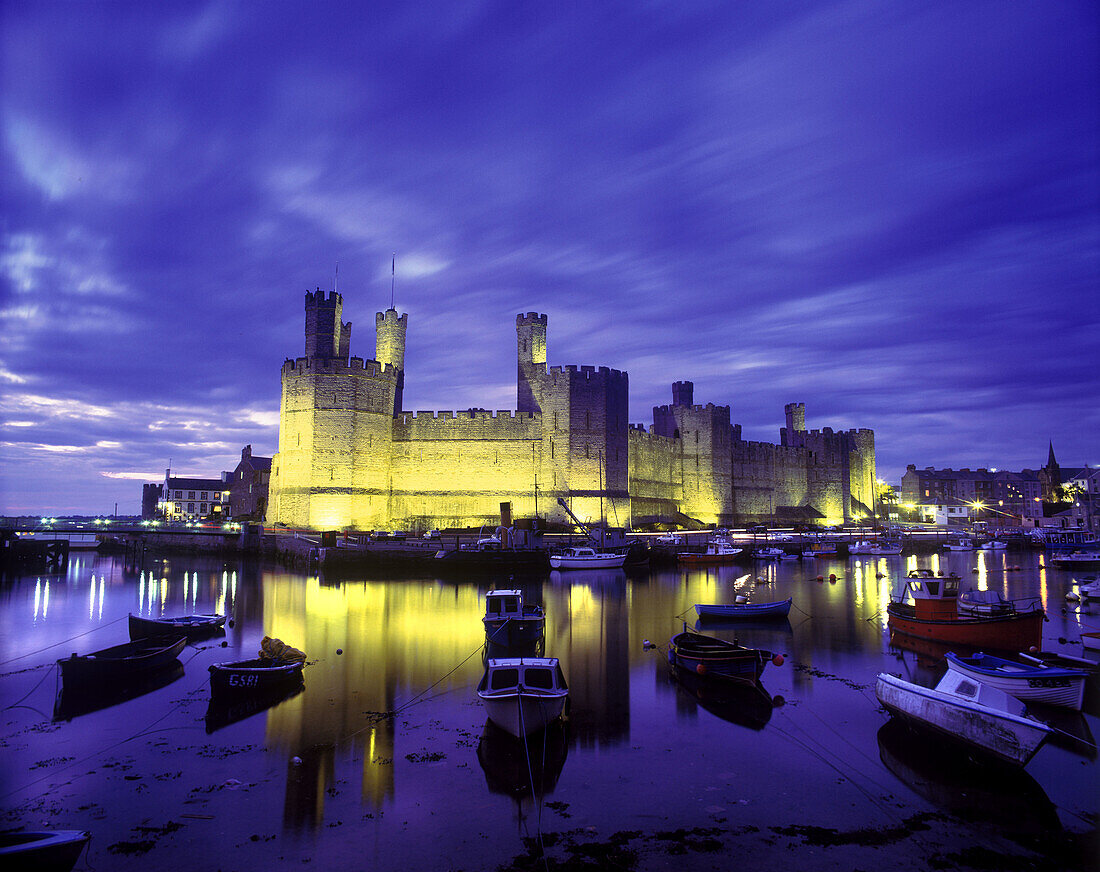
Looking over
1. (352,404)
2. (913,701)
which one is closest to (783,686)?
(913,701)

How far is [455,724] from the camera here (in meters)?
8.90

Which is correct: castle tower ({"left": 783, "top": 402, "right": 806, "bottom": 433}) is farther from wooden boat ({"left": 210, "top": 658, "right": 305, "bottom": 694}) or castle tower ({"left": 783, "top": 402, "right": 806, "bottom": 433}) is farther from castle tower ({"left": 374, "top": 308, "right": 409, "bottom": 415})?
wooden boat ({"left": 210, "top": 658, "right": 305, "bottom": 694})

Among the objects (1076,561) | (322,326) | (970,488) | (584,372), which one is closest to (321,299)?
(322,326)

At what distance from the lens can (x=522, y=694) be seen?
26.0ft

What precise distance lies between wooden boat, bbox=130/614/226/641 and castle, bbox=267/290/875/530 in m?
16.6

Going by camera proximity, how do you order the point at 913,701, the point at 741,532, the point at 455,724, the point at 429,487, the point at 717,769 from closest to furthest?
1. the point at 717,769
2. the point at 913,701
3. the point at 455,724
4. the point at 429,487
5. the point at 741,532

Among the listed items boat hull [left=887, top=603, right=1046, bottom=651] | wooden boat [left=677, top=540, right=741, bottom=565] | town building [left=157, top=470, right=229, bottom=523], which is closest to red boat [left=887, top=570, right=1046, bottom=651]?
boat hull [left=887, top=603, right=1046, bottom=651]

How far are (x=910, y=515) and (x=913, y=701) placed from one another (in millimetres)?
75382

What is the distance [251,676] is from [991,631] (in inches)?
515

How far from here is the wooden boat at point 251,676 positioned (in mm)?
10141

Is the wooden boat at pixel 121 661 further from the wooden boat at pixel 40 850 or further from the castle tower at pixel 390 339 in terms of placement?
the castle tower at pixel 390 339

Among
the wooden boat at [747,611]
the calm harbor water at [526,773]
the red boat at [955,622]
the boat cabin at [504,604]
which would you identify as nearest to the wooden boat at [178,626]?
the calm harbor water at [526,773]

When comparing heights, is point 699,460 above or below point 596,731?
above

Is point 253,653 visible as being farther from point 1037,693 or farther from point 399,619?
point 1037,693
